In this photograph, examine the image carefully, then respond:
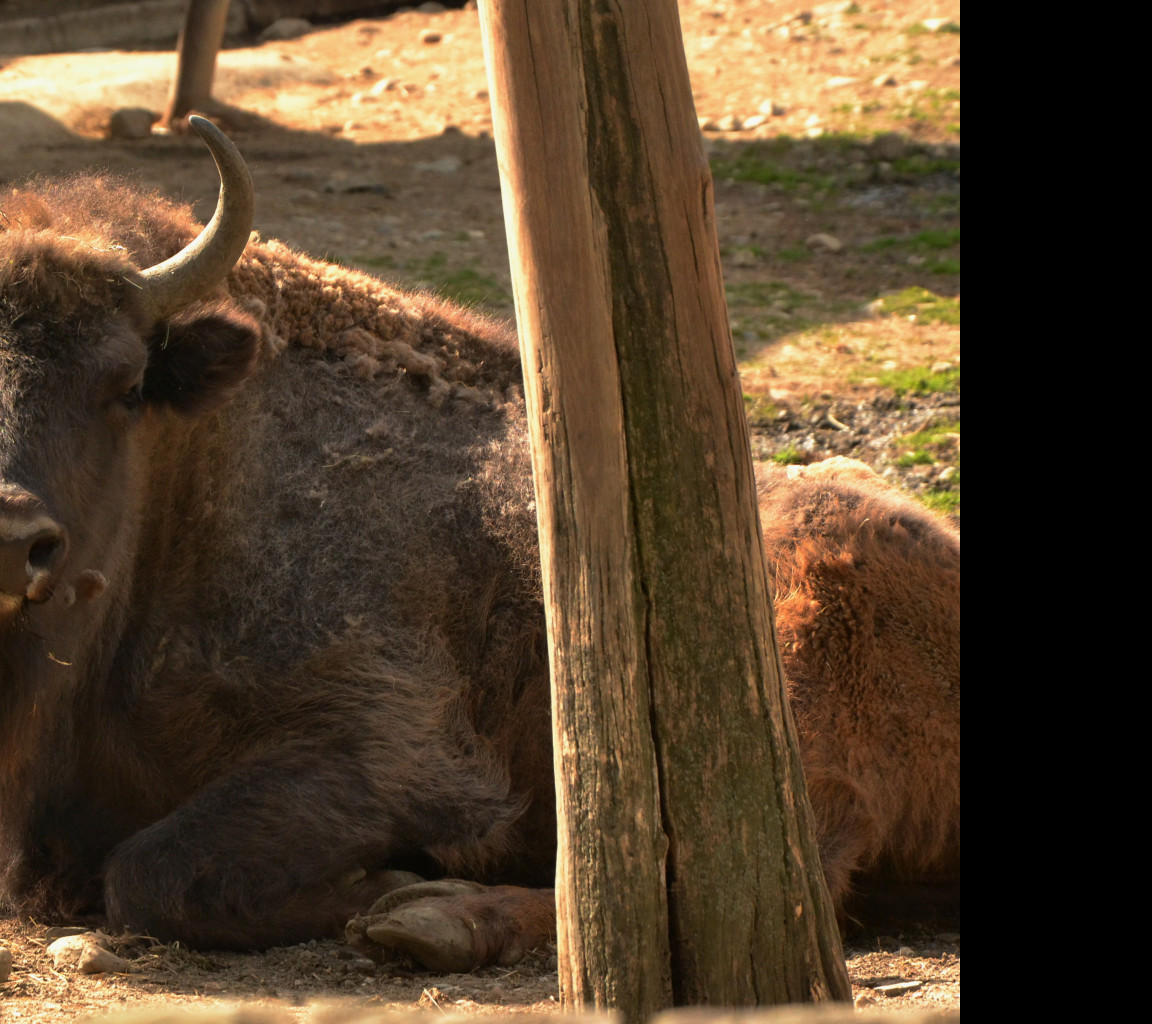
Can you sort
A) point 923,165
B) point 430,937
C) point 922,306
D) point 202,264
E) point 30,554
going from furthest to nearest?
point 923,165
point 922,306
point 202,264
point 430,937
point 30,554

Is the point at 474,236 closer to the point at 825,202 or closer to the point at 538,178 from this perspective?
the point at 825,202

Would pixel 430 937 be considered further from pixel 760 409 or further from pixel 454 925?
pixel 760 409

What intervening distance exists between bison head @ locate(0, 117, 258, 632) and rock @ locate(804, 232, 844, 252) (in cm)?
836

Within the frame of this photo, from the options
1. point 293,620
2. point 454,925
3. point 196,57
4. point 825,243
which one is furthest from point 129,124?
point 454,925

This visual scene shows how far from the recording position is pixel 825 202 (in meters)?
13.6

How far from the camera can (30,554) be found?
4.06 meters

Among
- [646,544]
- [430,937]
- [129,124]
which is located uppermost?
[129,124]

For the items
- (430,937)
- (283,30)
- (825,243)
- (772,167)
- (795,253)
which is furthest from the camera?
(283,30)

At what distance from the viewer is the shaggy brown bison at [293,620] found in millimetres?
4520

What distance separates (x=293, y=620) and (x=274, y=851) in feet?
2.60

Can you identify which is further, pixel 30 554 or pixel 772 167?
pixel 772 167

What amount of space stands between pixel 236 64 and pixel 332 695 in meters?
13.3
